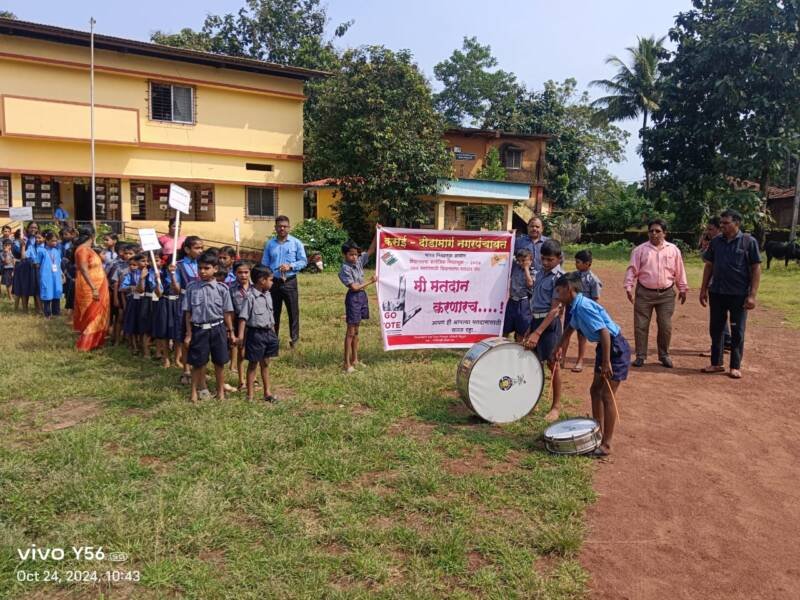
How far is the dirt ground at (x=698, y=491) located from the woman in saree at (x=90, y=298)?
249 inches

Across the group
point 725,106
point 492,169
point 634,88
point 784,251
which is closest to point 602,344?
point 784,251

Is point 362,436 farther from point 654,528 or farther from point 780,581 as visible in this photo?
point 780,581

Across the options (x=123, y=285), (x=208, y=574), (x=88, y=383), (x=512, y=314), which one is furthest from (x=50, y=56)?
(x=208, y=574)

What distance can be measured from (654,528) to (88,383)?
579cm

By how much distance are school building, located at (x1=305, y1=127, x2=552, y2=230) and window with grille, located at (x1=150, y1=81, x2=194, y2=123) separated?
534cm

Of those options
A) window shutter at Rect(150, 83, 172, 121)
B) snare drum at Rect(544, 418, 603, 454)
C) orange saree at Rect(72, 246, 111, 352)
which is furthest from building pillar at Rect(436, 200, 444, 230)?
snare drum at Rect(544, 418, 603, 454)

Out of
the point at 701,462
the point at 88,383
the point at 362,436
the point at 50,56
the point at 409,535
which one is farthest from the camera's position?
the point at 50,56

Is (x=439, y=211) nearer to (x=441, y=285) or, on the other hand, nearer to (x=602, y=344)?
(x=441, y=285)

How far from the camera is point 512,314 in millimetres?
7699

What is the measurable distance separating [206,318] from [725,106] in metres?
25.1

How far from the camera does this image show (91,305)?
866cm

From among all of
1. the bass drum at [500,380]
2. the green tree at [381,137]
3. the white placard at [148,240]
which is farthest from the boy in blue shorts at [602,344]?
the green tree at [381,137]

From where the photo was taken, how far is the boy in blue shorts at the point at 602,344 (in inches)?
188

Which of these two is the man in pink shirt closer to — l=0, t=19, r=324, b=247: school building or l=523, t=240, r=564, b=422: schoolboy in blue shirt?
l=523, t=240, r=564, b=422: schoolboy in blue shirt
